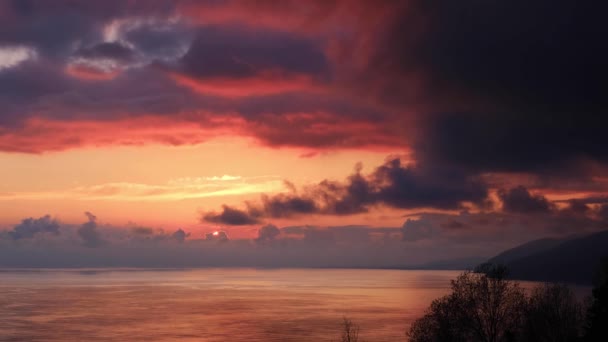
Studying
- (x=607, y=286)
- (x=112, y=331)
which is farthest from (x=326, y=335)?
(x=607, y=286)

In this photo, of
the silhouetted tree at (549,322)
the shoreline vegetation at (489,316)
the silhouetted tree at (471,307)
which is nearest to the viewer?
the silhouetted tree at (471,307)

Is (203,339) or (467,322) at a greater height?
(467,322)

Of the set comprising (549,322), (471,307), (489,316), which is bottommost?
(549,322)

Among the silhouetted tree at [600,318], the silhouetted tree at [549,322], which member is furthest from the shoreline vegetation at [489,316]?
the silhouetted tree at [600,318]

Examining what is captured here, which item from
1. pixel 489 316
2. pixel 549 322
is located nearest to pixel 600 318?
pixel 489 316

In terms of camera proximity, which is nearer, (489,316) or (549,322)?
(489,316)

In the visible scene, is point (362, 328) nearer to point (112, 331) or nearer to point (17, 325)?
point (112, 331)

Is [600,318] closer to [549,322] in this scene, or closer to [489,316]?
[489,316]

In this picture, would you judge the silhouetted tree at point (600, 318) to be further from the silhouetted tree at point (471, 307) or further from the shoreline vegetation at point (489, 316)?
the silhouetted tree at point (471, 307)

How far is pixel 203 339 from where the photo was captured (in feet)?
569

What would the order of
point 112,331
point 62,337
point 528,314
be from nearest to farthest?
point 528,314
point 62,337
point 112,331

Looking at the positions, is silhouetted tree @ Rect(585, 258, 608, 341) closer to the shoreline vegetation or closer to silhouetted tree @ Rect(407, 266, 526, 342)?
the shoreline vegetation

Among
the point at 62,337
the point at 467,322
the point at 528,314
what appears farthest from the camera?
the point at 62,337

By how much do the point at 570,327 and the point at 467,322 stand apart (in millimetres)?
18919
